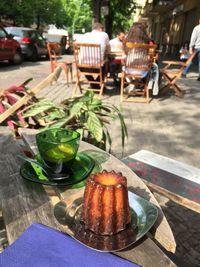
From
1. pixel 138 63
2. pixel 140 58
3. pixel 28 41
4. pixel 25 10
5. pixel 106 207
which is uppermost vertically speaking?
pixel 106 207

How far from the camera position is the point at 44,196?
1264 millimetres

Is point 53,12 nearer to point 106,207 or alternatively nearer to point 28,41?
point 28,41

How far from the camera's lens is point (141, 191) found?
1.34 m

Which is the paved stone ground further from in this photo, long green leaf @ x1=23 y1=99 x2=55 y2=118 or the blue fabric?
the blue fabric

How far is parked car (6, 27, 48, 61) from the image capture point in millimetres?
16781

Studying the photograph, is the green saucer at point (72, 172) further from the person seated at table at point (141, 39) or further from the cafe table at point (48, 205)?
the person seated at table at point (141, 39)

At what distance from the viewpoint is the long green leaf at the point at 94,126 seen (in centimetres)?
213

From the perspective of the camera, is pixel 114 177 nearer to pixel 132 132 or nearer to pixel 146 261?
pixel 146 261

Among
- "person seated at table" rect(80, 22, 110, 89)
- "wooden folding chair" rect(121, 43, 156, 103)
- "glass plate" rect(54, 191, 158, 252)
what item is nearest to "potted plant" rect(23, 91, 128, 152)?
"glass plate" rect(54, 191, 158, 252)

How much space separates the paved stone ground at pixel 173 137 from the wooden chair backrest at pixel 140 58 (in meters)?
0.85

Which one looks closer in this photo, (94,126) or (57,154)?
(57,154)

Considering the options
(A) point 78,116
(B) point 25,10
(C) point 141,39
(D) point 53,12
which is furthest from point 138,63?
(D) point 53,12

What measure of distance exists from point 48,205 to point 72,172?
0.22m

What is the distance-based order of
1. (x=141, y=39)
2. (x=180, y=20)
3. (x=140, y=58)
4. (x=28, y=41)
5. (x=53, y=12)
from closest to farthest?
1. (x=140, y=58)
2. (x=141, y=39)
3. (x=28, y=41)
4. (x=180, y=20)
5. (x=53, y=12)
